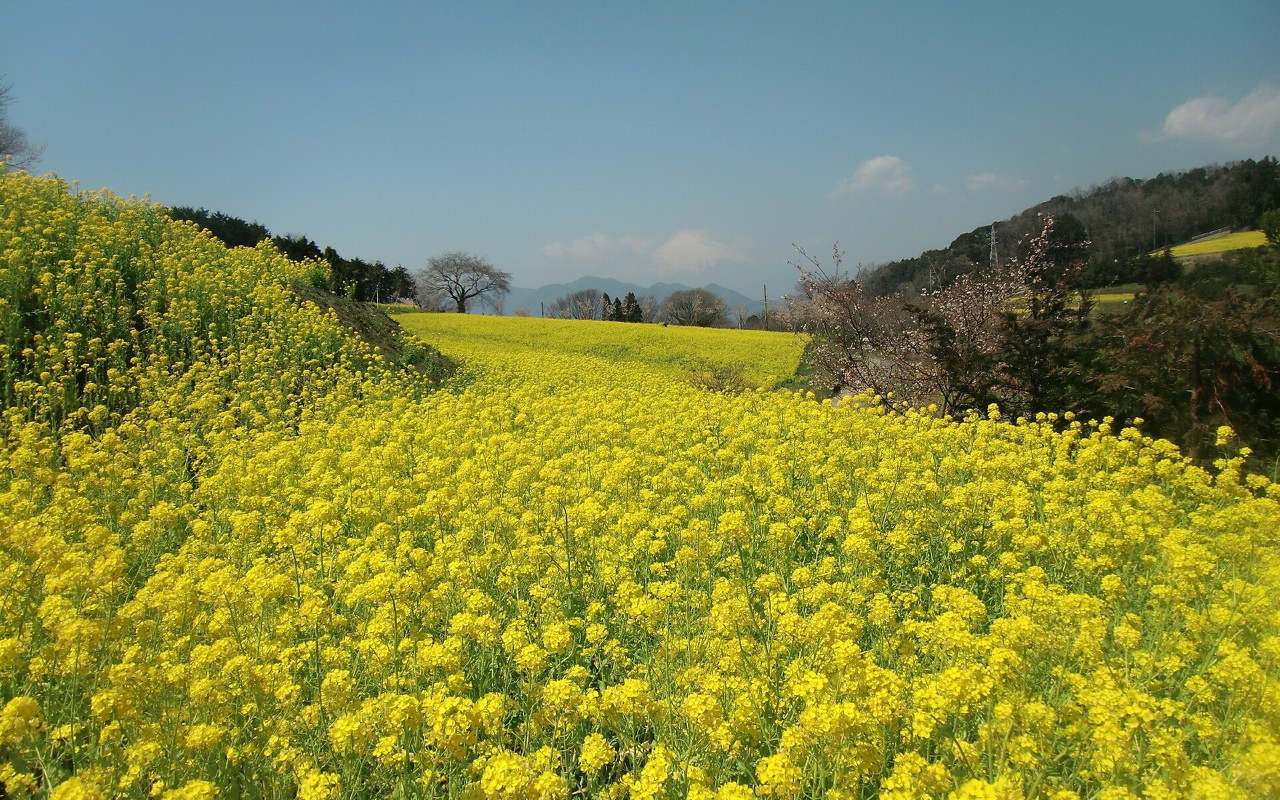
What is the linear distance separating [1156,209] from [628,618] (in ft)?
136

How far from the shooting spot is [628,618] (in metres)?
3.94

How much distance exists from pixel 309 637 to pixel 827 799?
11.1 ft

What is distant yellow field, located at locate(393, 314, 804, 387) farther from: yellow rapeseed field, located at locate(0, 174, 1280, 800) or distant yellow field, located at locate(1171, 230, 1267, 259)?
yellow rapeseed field, located at locate(0, 174, 1280, 800)

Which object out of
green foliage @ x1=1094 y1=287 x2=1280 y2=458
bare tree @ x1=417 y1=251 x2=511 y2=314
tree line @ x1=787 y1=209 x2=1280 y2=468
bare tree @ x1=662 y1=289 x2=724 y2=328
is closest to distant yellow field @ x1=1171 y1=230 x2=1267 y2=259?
tree line @ x1=787 y1=209 x2=1280 y2=468

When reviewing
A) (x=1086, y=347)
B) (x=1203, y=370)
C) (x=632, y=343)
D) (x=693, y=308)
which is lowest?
(x=1203, y=370)

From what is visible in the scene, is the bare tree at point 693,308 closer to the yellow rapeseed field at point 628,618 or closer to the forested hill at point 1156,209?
the forested hill at point 1156,209

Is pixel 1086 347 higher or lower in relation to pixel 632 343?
lower

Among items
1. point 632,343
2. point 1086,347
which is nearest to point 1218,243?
point 1086,347

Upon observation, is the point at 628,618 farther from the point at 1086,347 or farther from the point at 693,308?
the point at 693,308

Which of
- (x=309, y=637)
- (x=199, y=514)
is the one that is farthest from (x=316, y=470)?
(x=309, y=637)

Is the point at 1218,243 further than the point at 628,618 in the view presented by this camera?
Yes

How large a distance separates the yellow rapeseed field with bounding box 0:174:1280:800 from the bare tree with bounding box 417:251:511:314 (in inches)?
2884

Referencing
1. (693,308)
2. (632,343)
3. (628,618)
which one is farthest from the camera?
(693,308)

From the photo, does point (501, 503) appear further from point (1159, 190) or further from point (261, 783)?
point (1159, 190)
